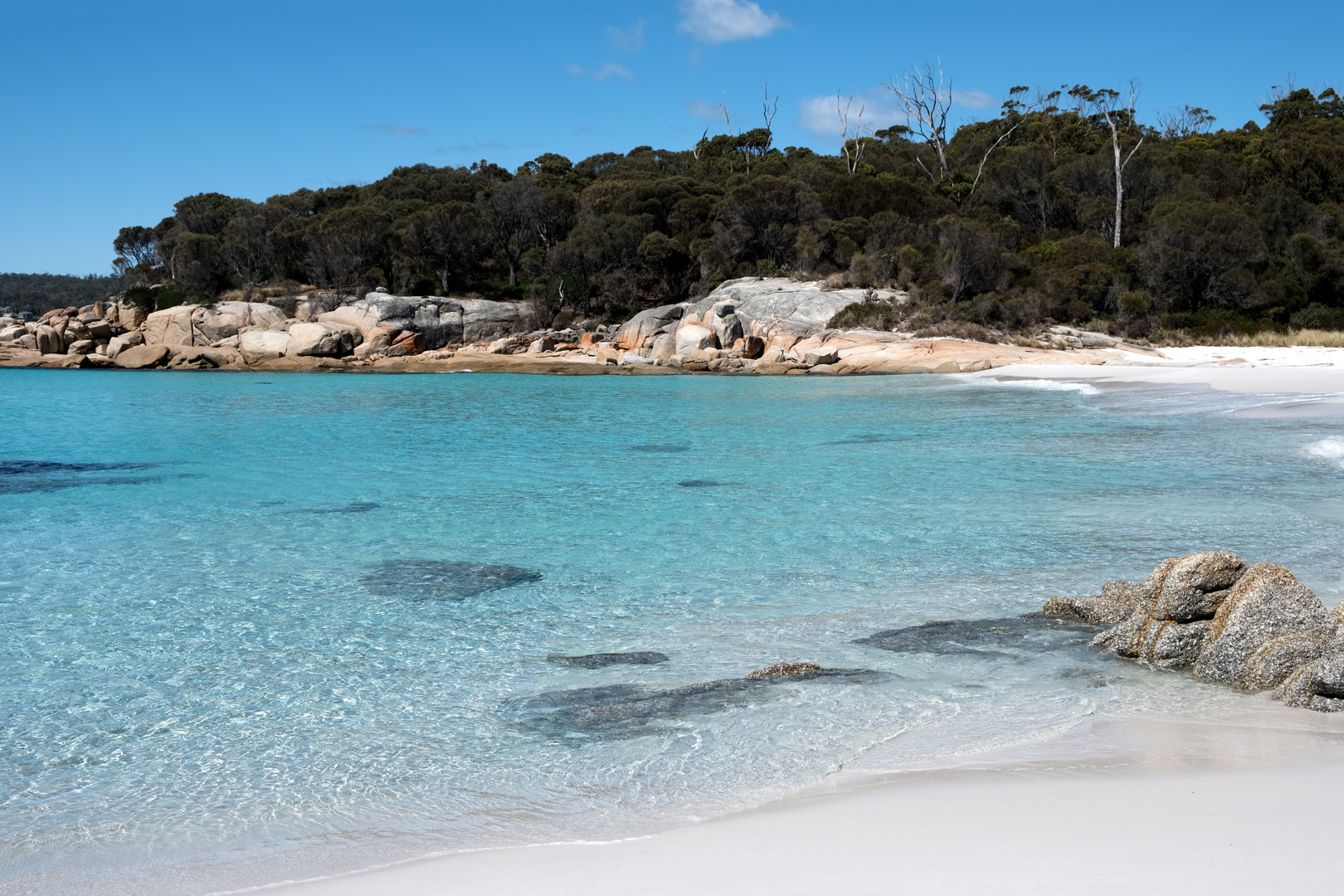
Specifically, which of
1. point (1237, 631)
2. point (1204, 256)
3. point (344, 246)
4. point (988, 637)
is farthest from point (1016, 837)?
point (344, 246)

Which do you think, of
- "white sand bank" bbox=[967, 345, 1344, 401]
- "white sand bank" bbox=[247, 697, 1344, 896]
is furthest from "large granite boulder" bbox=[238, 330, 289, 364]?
"white sand bank" bbox=[247, 697, 1344, 896]

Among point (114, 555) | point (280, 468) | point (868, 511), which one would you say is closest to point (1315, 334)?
point (868, 511)

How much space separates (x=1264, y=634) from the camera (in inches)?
187

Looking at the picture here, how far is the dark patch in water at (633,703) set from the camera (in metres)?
4.35

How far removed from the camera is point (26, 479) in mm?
12812

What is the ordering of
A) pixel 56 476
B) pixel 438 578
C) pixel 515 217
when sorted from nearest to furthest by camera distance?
1. pixel 438 578
2. pixel 56 476
3. pixel 515 217

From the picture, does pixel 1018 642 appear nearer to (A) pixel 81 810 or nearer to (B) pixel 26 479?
(A) pixel 81 810

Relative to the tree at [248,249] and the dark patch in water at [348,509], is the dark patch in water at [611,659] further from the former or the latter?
the tree at [248,249]

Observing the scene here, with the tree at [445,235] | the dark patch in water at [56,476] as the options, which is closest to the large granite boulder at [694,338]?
the tree at [445,235]

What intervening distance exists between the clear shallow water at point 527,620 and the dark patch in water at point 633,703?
0.03 metres

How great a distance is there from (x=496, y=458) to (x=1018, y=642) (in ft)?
34.1

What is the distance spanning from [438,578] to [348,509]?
11.8ft

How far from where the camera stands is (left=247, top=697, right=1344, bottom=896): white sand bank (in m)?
2.61

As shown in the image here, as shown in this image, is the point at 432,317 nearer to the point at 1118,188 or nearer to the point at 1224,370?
the point at 1118,188
